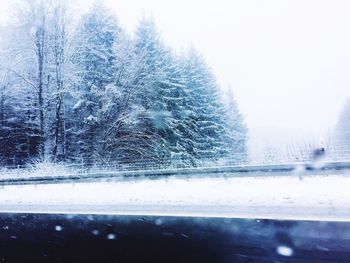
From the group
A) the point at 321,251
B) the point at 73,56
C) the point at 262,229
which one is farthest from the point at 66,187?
the point at 73,56

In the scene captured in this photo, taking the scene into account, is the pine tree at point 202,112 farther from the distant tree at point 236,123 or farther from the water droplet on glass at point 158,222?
the water droplet on glass at point 158,222

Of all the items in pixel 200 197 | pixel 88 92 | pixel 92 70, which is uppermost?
pixel 92 70

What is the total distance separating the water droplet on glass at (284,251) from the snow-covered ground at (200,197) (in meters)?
1.03

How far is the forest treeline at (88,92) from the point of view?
22891mm

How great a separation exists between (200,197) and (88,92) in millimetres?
17071

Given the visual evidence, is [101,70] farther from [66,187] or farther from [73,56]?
[66,187]

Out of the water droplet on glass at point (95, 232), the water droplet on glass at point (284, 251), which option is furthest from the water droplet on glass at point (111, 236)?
the water droplet on glass at point (284, 251)

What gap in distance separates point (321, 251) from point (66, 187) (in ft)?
31.3

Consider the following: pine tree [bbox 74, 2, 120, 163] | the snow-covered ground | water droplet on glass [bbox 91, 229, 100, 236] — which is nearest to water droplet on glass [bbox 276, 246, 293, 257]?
the snow-covered ground

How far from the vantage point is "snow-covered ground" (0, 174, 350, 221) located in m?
7.07

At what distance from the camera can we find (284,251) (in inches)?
192

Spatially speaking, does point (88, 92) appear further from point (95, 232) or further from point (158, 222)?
point (158, 222)

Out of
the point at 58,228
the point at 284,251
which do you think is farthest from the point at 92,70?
the point at 284,251

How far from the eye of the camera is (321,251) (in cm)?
477
